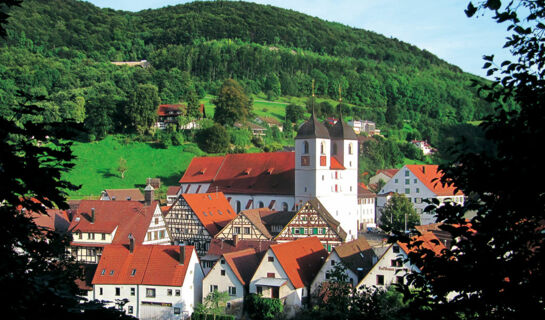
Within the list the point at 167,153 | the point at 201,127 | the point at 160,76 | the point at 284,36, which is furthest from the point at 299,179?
the point at 284,36

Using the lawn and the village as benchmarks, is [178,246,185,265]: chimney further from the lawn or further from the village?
the lawn

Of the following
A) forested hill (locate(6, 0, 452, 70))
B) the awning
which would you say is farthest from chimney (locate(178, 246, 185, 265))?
forested hill (locate(6, 0, 452, 70))

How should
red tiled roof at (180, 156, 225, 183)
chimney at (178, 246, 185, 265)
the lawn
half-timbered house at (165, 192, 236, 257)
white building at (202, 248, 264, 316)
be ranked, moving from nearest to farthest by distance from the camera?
white building at (202, 248, 264, 316) < chimney at (178, 246, 185, 265) < half-timbered house at (165, 192, 236, 257) < red tiled roof at (180, 156, 225, 183) < the lawn

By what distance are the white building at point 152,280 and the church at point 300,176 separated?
19.3 m

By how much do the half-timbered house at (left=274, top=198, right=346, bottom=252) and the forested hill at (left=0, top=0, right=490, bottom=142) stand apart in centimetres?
4126

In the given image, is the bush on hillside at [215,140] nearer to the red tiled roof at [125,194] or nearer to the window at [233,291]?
the red tiled roof at [125,194]

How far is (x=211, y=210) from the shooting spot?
47.8 m

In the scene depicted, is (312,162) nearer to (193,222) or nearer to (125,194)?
(193,222)

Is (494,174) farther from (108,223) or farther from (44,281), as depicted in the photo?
(108,223)

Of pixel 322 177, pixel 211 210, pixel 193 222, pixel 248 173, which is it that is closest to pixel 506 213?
pixel 193 222

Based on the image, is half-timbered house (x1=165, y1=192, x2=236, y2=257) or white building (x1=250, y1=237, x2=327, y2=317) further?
half-timbered house (x1=165, y1=192, x2=236, y2=257)

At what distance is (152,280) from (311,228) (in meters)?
12.7

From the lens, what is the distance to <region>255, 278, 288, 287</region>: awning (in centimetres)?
3089

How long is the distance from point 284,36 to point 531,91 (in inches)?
7251
